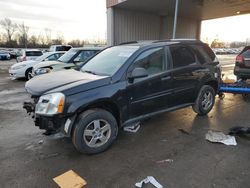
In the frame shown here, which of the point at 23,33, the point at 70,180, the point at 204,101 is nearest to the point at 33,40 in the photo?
the point at 23,33

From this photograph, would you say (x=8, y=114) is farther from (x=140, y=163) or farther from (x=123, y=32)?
(x=123, y=32)

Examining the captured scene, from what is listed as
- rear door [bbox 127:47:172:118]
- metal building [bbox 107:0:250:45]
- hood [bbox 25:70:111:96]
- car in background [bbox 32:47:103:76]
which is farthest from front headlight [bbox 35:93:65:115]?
metal building [bbox 107:0:250:45]

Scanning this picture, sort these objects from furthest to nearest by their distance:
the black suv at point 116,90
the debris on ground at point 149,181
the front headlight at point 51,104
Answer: the black suv at point 116,90, the front headlight at point 51,104, the debris on ground at point 149,181

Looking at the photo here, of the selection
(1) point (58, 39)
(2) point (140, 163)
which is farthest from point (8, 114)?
(1) point (58, 39)

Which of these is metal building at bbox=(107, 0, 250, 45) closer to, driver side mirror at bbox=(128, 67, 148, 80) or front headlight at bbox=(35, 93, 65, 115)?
driver side mirror at bbox=(128, 67, 148, 80)

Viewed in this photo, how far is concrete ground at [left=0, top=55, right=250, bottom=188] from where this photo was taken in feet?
9.44

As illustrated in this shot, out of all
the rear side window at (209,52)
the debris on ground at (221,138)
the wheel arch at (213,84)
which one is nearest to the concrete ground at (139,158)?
the debris on ground at (221,138)

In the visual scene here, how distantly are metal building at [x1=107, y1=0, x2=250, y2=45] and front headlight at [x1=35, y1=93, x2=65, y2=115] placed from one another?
10002 millimetres

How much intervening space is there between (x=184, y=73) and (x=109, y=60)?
5.41 ft

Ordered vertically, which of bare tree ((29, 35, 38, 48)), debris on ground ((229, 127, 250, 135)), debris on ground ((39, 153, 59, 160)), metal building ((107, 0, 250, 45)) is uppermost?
bare tree ((29, 35, 38, 48))

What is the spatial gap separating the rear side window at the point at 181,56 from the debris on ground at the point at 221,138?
1.54 metres

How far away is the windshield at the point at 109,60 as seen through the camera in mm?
3924

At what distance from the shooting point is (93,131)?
3.50 metres

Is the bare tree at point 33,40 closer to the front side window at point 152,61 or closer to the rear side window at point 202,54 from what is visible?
the rear side window at point 202,54
